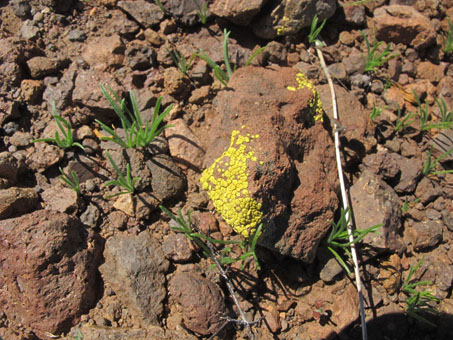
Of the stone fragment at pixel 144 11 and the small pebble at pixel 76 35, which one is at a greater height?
the stone fragment at pixel 144 11

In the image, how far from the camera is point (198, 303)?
7.58 ft

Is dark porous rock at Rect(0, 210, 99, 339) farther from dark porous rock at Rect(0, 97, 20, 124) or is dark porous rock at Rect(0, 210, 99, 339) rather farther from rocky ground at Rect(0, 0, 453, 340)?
dark porous rock at Rect(0, 97, 20, 124)

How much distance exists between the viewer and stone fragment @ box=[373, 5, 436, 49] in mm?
3422

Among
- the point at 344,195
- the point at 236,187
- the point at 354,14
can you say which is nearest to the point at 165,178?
the point at 236,187

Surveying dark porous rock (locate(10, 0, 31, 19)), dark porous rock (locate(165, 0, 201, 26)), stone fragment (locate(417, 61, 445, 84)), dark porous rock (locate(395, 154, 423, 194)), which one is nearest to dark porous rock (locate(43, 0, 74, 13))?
dark porous rock (locate(10, 0, 31, 19))

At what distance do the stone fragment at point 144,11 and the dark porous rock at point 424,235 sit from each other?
292 centimetres

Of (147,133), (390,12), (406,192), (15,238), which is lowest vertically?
(406,192)

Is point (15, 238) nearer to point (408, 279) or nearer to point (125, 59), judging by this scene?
point (125, 59)

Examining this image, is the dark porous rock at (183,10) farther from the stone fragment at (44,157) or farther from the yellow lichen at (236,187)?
the stone fragment at (44,157)

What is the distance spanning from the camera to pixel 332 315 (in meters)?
2.54

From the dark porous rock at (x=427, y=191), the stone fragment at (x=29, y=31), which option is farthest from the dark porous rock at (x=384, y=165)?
the stone fragment at (x=29, y=31)

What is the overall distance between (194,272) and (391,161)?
1.87 m

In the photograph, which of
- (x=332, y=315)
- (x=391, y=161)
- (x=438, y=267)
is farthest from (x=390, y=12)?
(x=332, y=315)

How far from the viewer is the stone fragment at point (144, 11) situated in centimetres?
320
